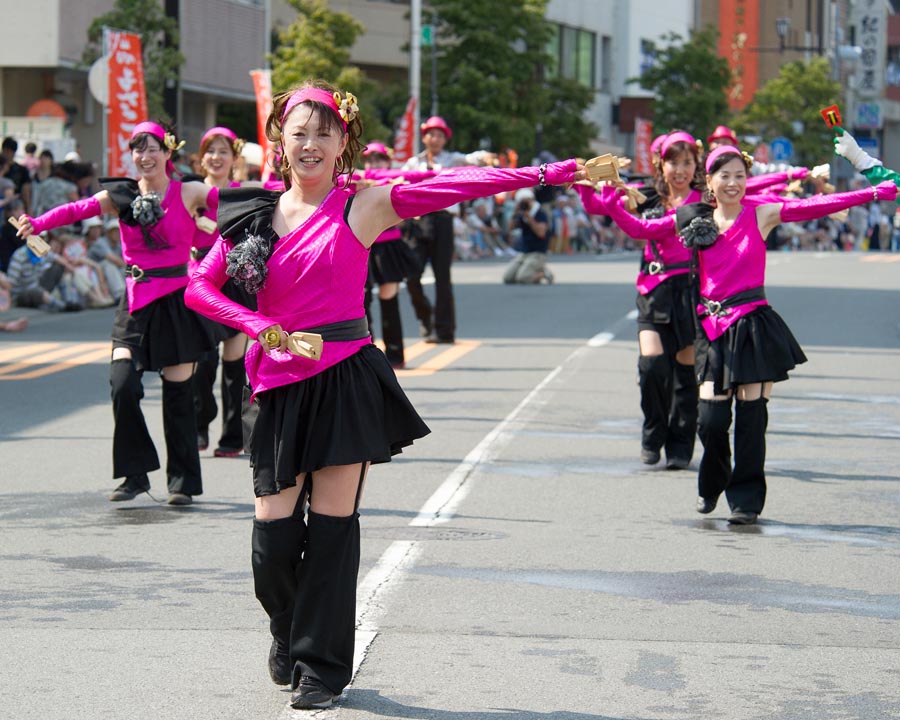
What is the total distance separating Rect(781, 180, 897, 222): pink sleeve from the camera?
8.31 m

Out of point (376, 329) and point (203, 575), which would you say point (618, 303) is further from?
point (203, 575)

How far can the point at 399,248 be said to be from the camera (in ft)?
54.7

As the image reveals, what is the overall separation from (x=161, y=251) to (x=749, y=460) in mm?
3141

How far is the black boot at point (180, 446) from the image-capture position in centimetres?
947

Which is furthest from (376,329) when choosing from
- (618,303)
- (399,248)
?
(618,303)

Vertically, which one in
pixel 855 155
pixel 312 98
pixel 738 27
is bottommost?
pixel 855 155

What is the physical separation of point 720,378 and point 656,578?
163cm

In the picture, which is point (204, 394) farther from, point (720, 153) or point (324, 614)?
point (324, 614)

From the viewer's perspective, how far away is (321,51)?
4238cm

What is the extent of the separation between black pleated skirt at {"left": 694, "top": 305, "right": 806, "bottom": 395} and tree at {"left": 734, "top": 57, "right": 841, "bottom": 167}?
2608 inches

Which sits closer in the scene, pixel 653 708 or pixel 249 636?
pixel 653 708

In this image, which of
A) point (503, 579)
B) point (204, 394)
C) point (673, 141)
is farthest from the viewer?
point (204, 394)

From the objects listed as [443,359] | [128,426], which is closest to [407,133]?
[443,359]

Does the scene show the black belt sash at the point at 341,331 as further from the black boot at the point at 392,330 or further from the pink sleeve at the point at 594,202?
the black boot at the point at 392,330
